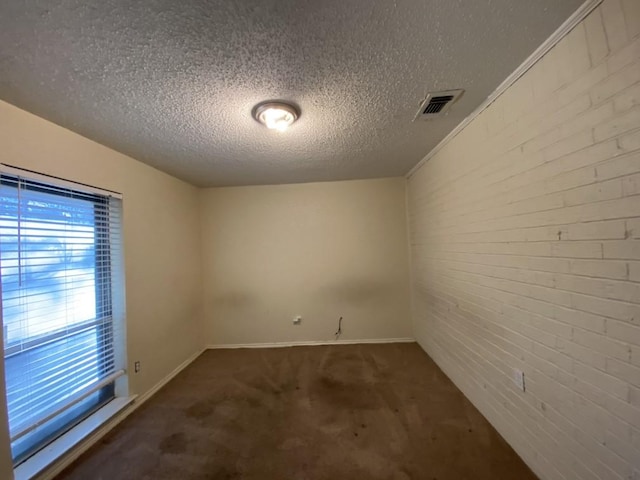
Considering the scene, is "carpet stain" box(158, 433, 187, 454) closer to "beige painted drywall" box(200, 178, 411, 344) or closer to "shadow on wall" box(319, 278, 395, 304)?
"beige painted drywall" box(200, 178, 411, 344)

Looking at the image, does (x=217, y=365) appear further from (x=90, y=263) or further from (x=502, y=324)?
(x=502, y=324)

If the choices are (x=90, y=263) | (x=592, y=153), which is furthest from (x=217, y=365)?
(x=592, y=153)

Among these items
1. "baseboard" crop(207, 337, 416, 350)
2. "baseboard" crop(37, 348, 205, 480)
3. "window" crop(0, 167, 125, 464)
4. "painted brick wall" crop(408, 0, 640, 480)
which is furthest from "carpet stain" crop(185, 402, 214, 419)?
"painted brick wall" crop(408, 0, 640, 480)

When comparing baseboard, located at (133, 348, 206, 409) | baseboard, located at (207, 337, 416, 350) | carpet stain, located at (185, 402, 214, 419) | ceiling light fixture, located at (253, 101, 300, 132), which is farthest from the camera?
baseboard, located at (207, 337, 416, 350)

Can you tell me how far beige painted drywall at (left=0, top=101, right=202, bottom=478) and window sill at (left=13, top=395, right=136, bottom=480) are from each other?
13 cm

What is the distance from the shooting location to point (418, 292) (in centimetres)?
349

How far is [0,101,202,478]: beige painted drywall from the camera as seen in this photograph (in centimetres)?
168

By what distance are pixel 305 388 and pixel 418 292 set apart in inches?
75.5

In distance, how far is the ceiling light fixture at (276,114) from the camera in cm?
168

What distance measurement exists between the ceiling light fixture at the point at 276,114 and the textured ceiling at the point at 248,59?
0.23 ft

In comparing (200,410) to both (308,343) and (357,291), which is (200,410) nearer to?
(308,343)

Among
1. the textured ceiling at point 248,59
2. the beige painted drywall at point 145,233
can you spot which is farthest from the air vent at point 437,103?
the beige painted drywall at point 145,233

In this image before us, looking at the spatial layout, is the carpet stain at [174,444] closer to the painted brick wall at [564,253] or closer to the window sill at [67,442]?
the window sill at [67,442]

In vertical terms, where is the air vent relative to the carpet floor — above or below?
above
